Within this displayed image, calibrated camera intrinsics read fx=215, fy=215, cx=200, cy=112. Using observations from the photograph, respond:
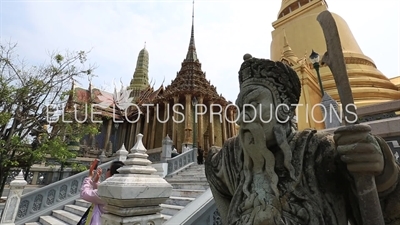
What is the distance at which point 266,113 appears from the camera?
1.08 m

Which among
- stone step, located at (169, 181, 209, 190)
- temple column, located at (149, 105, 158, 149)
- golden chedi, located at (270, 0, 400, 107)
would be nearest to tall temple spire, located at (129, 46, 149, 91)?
temple column, located at (149, 105, 158, 149)

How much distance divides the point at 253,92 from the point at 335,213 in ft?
2.25

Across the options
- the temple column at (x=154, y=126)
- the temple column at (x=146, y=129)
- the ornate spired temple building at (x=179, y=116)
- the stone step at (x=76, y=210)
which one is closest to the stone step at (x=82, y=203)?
the stone step at (x=76, y=210)

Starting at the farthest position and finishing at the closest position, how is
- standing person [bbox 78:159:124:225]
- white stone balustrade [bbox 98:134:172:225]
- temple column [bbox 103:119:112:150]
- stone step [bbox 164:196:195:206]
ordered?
1. temple column [bbox 103:119:112:150]
2. stone step [bbox 164:196:195:206]
3. standing person [bbox 78:159:124:225]
4. white stone balustrade [bbox 98:134:172:225]

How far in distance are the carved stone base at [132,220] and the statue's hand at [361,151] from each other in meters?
2.44

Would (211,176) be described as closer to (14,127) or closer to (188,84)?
(14,127)

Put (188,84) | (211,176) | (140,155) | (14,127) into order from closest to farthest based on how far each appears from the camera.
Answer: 1. (211,176)
2. (140,155)
3. (14,127)
4. (188,84)

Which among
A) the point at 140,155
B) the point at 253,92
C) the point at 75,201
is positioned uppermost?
the point at 253,92

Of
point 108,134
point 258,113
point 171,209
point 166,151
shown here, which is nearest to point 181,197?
point 171,209

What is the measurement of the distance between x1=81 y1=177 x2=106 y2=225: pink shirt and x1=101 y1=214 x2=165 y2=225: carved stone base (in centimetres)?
9

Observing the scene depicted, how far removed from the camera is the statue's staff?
86 centimetres

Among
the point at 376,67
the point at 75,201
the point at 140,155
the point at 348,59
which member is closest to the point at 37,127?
the point at 75,201

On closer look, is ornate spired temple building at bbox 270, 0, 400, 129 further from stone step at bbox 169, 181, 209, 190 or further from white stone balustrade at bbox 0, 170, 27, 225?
white stone balustrade at bbox 0, 170, 27, 225

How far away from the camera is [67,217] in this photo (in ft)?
18.4
